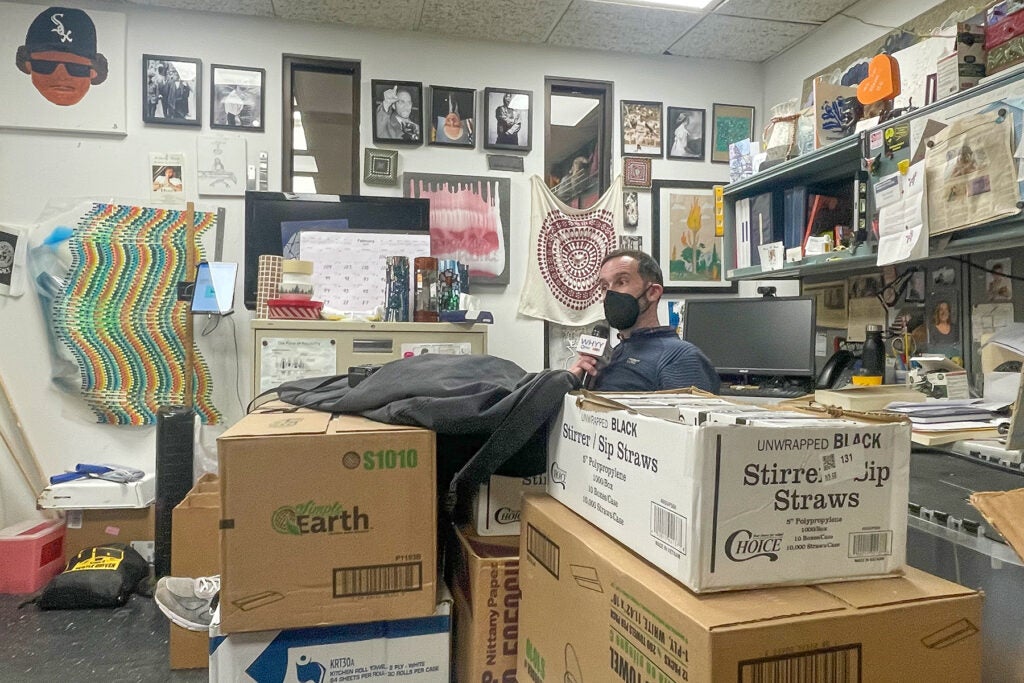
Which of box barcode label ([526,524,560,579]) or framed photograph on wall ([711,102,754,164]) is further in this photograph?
framed photograph on wall ([711,102,754,164])

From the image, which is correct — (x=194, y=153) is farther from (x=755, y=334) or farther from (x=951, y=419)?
(x=951, y=419)

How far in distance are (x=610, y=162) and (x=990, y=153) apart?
1.91 metres

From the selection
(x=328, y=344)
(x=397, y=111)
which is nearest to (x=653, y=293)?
(x=328, y=344)

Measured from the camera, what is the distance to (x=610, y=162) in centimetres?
326

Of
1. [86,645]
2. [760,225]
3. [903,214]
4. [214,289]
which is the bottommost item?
[86,645]

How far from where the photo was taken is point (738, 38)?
306 cm

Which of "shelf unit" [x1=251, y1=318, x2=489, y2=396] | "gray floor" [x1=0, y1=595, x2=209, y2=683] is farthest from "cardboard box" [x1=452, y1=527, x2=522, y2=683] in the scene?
"shelf unit" [x1=251, y1=318, x2=489, y2=396]

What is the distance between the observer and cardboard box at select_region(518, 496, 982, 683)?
61cm

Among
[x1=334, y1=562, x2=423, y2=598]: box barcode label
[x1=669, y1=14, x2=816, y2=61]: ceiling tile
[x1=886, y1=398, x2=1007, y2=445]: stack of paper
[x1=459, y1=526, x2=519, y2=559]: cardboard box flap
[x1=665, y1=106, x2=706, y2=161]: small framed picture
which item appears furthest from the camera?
[x1=665, y1=106, x2=706, y2=161]: small framed picture

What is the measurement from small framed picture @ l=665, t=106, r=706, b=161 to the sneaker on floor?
114 inches

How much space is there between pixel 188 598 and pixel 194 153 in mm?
2024

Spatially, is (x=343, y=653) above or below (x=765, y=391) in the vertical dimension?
below

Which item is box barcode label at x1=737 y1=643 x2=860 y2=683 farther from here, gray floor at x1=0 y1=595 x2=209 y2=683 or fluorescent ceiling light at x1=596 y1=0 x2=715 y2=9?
fluorescent ceiling light at x1=596 y1=0 x2=715 y2=9

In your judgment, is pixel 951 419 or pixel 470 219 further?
pixel 470 219
